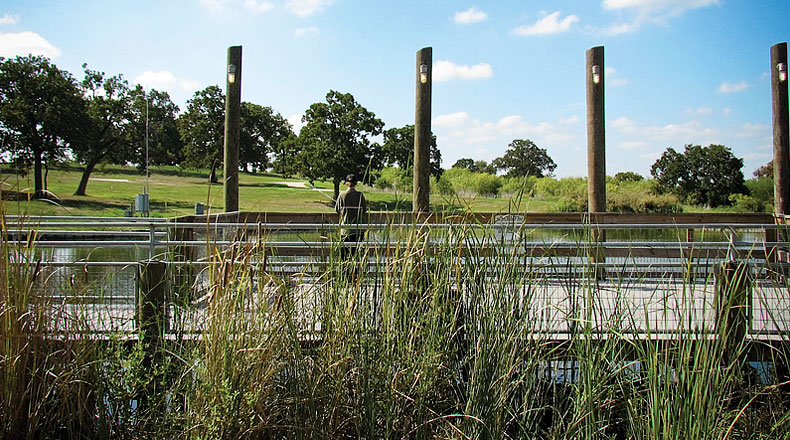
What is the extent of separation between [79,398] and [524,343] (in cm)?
181

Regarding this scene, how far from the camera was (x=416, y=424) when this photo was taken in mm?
2342

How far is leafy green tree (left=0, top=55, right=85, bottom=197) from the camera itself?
27266 mm

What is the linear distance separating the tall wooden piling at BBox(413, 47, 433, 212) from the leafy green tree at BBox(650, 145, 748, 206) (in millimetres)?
14834

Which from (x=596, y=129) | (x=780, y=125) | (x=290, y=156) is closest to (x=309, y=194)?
(x=290, y=156)

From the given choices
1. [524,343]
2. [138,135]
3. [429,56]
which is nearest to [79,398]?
[524,343]

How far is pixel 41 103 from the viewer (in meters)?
28.4

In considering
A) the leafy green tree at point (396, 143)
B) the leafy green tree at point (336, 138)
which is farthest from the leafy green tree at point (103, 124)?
the leafy green tree at point (396, 143)

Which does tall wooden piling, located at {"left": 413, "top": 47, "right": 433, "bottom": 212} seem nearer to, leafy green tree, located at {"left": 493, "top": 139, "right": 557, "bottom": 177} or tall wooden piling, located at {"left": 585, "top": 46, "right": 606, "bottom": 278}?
tall wooden piling, located at {"left": 585, "top": 46, "right": 606, "bottom": 278}

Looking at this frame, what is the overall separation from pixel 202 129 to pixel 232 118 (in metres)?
29.0

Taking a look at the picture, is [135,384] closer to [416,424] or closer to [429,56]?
[416,424]

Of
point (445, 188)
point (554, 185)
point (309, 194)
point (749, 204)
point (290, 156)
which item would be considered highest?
point (290, 156)

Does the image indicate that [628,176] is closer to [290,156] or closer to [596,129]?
[290,156]

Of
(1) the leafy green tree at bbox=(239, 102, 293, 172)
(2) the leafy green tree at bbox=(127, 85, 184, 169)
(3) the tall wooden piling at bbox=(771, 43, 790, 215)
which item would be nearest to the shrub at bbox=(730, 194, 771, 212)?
Result: (3) the tall wooden piling at bbox=(771, 43, 790, 215)

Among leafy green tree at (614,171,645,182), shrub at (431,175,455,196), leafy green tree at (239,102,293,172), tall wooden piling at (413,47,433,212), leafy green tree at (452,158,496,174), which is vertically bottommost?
shrub at (431,175,455,196)
